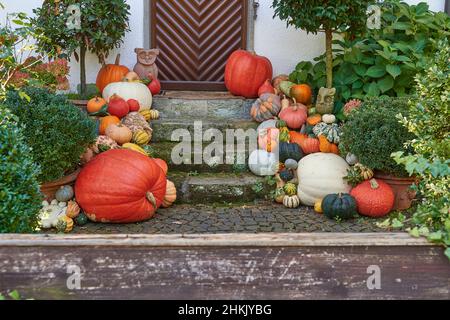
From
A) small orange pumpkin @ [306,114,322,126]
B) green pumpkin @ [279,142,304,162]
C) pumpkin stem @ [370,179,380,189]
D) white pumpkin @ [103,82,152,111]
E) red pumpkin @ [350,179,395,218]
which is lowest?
red pumpkin @ [350,179,395,218]

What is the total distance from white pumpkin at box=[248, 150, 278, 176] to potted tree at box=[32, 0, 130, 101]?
2255mm

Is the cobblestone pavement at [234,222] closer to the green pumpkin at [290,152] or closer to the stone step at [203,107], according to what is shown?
the green pumpkin at [290,152]

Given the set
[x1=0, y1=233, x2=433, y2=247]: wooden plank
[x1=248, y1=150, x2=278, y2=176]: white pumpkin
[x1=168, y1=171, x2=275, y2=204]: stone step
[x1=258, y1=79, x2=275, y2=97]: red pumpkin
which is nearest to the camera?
[x1=0, y1=233, x2=433, y2=247]: wooden plank

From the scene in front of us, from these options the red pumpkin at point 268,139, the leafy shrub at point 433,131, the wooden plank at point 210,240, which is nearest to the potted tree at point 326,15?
the red pumpkin at point 268,139

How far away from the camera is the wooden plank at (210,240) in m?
2.54

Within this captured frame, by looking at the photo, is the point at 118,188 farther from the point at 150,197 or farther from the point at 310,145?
the point at 310,145

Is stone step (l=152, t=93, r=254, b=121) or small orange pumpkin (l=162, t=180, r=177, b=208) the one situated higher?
stone step (l=152, t=93, r=254, b=121)

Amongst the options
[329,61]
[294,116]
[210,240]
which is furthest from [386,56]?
[210,240]

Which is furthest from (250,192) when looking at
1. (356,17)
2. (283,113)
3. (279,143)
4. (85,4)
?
(85,4)

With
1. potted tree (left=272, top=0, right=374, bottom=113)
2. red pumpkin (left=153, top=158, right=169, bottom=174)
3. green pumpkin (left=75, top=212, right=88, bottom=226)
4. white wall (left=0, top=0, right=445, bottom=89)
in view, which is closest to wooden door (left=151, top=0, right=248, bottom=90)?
white wall (left=0, top=0, right=445, bottom=89)

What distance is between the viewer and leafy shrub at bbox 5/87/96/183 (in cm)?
544

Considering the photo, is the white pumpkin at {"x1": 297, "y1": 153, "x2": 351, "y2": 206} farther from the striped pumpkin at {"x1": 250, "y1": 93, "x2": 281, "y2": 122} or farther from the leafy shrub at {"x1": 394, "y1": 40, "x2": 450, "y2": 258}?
the leafy shrub at {"x1": 394, "y1": 40, "x2": 450, "y2": 258}

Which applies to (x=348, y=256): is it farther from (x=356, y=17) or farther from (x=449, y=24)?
(x=449, y=24)

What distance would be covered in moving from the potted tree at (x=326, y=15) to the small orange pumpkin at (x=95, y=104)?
2.25 metres
